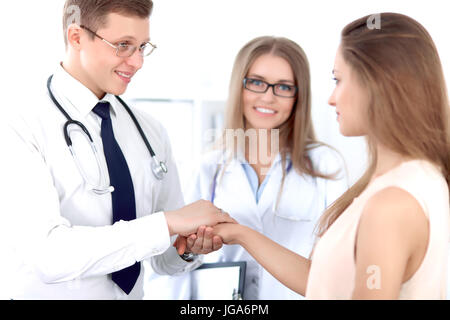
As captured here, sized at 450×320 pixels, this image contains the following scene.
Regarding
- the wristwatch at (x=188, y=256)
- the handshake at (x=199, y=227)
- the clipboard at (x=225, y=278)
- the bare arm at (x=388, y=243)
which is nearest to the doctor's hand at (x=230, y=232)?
the handshake at (x=199, y=227)

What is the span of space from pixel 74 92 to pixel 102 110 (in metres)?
0.10

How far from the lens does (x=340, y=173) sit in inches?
71.8

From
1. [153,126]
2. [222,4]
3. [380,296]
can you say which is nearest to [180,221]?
[153,126]

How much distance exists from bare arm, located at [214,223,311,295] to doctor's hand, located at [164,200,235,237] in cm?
6

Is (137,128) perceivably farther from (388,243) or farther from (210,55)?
(210,55)

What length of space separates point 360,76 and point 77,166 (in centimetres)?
79

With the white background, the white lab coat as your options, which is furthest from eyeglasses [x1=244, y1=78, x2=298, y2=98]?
the white background

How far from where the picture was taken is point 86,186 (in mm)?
1279

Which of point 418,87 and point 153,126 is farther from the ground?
point 418,87

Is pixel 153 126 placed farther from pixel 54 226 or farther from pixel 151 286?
pixel 151 286

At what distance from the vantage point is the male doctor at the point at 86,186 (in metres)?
1.17

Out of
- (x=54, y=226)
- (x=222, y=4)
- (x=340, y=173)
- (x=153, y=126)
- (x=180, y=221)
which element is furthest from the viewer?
(x=222, y=4)

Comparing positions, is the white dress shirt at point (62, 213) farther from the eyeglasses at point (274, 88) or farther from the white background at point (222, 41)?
the white background at point (222, 41)

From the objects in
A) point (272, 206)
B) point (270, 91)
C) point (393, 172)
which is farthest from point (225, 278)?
point (393, 172)
